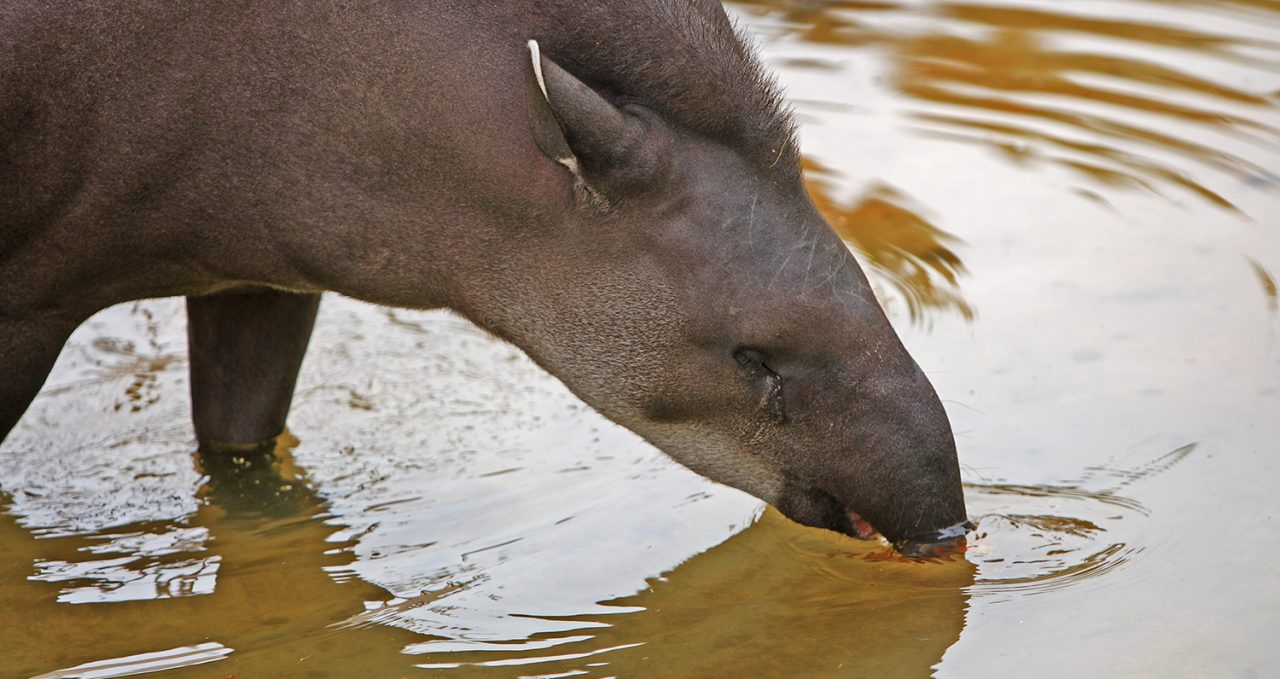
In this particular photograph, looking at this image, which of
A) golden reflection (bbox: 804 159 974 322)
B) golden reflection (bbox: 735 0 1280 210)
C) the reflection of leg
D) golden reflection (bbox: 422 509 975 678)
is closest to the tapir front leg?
the reflection of leg

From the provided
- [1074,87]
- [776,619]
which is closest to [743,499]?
[776,619]

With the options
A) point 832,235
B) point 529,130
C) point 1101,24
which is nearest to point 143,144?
A: point 529,130

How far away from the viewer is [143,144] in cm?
474

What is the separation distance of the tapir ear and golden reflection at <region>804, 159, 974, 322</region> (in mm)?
2777

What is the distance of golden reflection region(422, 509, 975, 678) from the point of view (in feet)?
16.0

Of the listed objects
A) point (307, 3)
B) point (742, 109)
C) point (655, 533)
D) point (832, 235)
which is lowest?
point (655, 533)

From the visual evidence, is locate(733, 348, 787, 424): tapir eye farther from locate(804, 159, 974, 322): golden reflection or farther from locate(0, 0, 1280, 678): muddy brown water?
locate(804, 159, 974, 322): golden reflection

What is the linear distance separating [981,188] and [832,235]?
11.9 ft

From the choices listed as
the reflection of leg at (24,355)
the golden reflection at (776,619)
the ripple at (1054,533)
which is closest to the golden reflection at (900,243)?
the ripple at (1054,533)

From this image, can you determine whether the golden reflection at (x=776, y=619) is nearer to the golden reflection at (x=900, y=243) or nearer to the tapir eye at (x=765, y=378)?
the tapir eye at (x=765, y=378)

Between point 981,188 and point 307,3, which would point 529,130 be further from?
point 981,188

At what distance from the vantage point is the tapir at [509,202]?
465cm

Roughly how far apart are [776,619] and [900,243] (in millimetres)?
3020

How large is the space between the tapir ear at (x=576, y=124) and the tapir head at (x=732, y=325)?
4 centimetres
